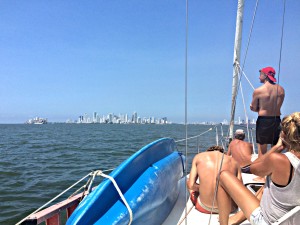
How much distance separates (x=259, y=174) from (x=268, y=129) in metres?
2.11

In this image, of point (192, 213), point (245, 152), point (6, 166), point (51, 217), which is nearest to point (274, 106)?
point (245, 152)

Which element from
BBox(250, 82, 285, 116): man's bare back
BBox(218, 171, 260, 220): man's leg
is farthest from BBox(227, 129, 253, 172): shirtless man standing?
BBox(218, 171, 260, 220): man's leg

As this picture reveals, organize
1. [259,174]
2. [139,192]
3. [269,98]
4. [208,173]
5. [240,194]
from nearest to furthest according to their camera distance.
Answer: [259,174], [240,194], [139,192], [208,173], [269,98]

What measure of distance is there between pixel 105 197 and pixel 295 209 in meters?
1.19

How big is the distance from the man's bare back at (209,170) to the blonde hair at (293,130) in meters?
1.09

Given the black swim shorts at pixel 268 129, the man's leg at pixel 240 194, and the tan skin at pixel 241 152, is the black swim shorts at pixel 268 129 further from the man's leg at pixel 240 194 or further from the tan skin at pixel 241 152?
the man's leg at pixel 240 194

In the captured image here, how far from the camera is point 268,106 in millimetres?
3523

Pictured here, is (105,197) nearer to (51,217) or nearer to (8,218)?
(51,217)

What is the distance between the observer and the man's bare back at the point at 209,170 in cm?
248

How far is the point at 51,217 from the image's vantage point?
219 centimetres

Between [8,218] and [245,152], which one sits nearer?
[245,152]

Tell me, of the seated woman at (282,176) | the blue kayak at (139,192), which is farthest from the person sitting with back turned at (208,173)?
the seated woman at (282,176)

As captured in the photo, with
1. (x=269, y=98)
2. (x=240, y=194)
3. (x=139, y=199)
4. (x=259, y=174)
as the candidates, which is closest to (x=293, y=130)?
(x=259, y=174)

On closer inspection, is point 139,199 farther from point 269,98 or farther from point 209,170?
point 269,98
